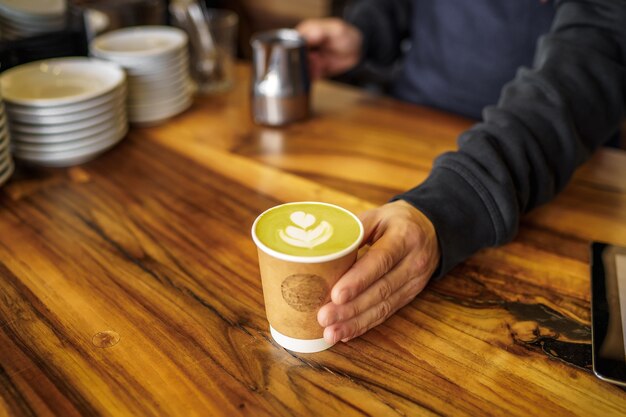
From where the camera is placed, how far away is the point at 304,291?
26.3 inches

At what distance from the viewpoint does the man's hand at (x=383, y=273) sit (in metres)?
0.69

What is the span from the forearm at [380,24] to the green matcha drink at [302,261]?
3.65 ft

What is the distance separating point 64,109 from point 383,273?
724 mm

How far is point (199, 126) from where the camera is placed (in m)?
1.35

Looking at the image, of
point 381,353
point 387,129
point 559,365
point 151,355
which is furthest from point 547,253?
point 151,355

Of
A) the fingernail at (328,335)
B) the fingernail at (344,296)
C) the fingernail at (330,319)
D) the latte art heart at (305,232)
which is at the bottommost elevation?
the fingernail at (328,335)

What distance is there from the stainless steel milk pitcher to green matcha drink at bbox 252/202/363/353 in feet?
2.09

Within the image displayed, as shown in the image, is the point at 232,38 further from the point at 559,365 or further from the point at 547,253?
the point at 559,365

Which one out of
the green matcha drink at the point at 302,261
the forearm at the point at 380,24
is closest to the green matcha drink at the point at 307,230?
the green matcha drink at the point at 302,261

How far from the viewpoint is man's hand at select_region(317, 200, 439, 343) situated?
2.27ft

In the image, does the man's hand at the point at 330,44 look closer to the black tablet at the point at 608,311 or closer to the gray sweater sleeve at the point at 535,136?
the gray sweater sleeve at the point at 535,136

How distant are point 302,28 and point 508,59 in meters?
0.55

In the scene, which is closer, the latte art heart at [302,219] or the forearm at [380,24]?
the latte art heart at [302,219]

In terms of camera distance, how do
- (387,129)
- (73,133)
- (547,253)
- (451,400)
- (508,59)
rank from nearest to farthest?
(451,400)
(547,253)
(73,133)
(387,129)
(508,59)
